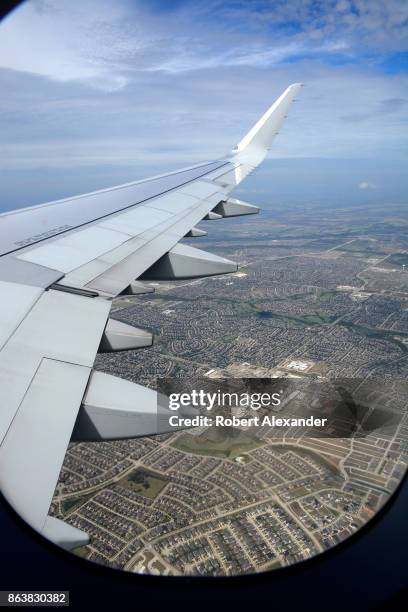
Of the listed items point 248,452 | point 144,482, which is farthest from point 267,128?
point 144,482

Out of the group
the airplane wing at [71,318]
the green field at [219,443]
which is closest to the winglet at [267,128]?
the airplane wing at [71,318]

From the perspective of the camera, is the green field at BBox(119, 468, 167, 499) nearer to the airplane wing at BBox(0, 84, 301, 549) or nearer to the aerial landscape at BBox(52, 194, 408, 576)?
the aerial landscape at BBox(52, 194, 408, 576)

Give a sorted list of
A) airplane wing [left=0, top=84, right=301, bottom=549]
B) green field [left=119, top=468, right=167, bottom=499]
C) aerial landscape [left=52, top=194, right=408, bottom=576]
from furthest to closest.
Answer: green field [left=119, top=468, right=167, bottom=499] → aerial landscape [left=52, top=194, right=408, bottom=576] → airplane wing [left=0, top=84, right=301, bottom=549]

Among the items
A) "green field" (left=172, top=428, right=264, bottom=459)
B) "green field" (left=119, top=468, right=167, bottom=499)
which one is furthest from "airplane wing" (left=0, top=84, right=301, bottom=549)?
"green field" (left=119, top=468, right=167, bottom=499)

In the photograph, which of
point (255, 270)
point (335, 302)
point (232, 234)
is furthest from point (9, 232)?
point (232, 234)

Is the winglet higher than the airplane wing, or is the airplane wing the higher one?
the winglet
